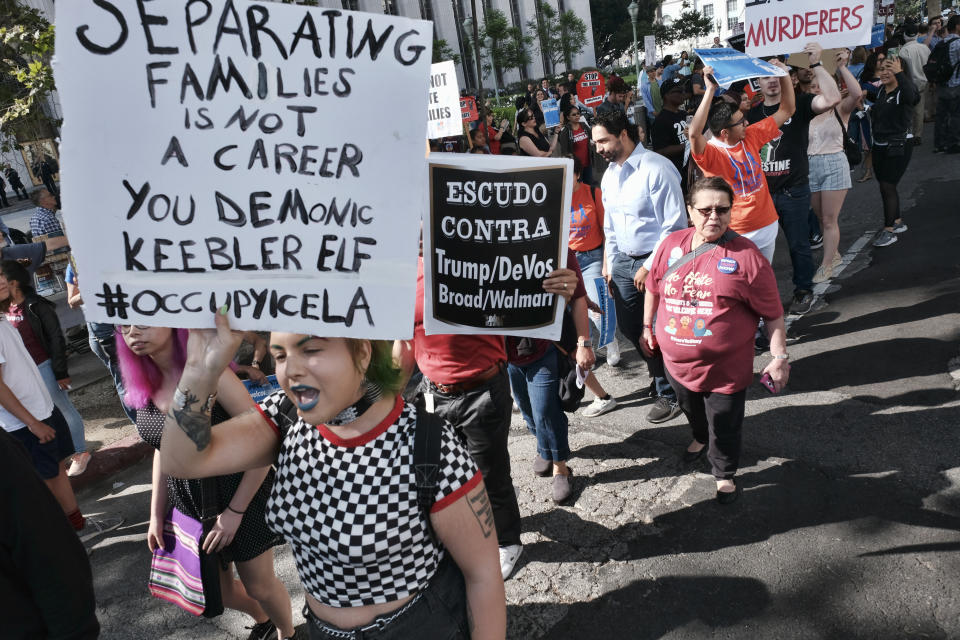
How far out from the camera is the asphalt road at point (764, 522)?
306 cm

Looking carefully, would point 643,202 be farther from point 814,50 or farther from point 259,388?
point 259,388

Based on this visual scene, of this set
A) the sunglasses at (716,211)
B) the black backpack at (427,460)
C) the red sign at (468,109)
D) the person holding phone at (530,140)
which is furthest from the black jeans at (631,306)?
the red sign at (468,109)

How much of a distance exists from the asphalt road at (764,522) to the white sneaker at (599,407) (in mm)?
75

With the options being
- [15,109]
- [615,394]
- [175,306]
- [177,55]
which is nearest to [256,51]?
[177,55]

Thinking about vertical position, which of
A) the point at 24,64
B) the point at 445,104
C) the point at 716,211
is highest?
the point at 24,64

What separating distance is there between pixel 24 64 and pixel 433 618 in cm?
1118

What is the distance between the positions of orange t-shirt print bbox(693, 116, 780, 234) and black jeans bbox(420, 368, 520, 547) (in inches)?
111

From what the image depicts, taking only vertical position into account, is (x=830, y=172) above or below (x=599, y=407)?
above

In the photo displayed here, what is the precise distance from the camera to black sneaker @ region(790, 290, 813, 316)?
249 inches

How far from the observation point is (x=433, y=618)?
186 centimetres

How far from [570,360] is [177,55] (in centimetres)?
276

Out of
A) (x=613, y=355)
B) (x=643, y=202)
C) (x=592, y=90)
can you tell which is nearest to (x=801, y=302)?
(x=613, y=355)

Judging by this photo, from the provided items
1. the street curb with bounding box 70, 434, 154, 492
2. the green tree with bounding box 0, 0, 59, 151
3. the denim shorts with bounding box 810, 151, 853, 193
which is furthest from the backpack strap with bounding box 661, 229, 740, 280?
the green tree with bounding box 0, 0, 59, 151

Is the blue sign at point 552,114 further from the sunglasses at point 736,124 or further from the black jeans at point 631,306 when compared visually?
the black jeans at point 631,306
